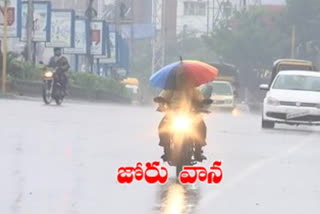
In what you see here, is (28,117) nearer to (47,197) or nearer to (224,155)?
(224,155)

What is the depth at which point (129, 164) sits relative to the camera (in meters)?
16.6

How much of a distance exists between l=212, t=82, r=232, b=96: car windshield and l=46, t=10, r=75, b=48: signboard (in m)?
8.39

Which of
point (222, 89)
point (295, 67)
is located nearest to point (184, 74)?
point (295, 67)

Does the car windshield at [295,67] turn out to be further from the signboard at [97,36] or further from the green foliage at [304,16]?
the green foliage at [304,16]

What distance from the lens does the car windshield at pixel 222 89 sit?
160ft

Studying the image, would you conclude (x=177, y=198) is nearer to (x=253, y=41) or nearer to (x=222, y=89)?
(x=222, y=89)

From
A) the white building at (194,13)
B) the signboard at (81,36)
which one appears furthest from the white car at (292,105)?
the white building at (194,13)

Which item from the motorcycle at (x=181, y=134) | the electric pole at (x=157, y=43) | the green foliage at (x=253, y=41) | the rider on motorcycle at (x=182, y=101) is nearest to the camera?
the motorcycle at (x=181, y=134)

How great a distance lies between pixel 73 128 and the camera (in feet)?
78.0

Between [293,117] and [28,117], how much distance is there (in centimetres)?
632

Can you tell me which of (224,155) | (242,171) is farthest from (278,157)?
(242,171)

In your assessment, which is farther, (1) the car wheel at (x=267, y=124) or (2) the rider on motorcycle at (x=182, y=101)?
(1) the car wheel at (x=267, y=124)

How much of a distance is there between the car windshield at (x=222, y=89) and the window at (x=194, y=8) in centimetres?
8002

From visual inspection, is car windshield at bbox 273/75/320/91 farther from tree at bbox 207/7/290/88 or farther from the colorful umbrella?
tree at bbox 207/7/290/88
